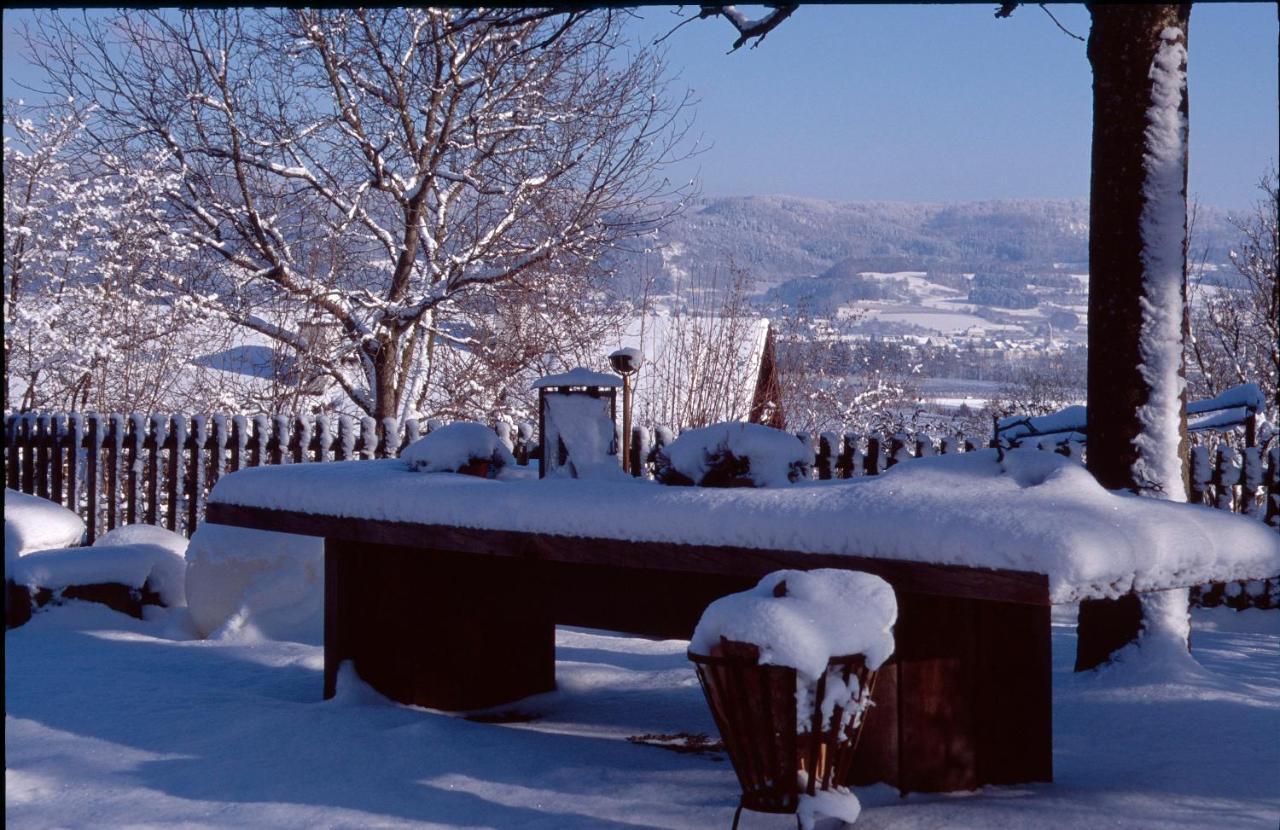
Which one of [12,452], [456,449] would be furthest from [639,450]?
[12,452]

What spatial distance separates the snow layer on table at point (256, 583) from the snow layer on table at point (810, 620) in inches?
162

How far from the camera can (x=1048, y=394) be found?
25.8 meters

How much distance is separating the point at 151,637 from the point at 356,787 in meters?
3.38

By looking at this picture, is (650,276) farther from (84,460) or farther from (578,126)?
(84,460)

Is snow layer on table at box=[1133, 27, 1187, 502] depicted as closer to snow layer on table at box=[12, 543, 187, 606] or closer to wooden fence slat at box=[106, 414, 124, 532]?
snow layer on table at box=[12, 543, 187, 606]

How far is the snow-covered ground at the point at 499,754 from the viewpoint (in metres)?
3.47

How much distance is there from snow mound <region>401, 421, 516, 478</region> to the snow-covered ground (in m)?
0.97

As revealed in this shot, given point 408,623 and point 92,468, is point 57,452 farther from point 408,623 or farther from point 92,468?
point 408,623

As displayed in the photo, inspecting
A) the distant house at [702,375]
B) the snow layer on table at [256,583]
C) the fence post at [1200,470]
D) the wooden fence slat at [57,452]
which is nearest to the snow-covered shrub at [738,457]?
the snow layer on table at [256,583]

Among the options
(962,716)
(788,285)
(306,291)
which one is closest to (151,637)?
(962,716)

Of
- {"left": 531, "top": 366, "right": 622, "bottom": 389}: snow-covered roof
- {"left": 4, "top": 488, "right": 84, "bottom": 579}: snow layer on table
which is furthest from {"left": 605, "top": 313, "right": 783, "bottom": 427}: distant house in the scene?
{"left": 531, "top": 366, "right": 622, "bottom": 389}: snow-covered roof

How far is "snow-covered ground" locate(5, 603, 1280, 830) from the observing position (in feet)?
11.4

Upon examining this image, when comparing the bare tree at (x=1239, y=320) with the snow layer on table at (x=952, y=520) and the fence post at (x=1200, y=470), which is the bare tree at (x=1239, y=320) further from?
the snow layer on table at (x=952, y=520)

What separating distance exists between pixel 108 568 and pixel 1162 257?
19.7 ft
